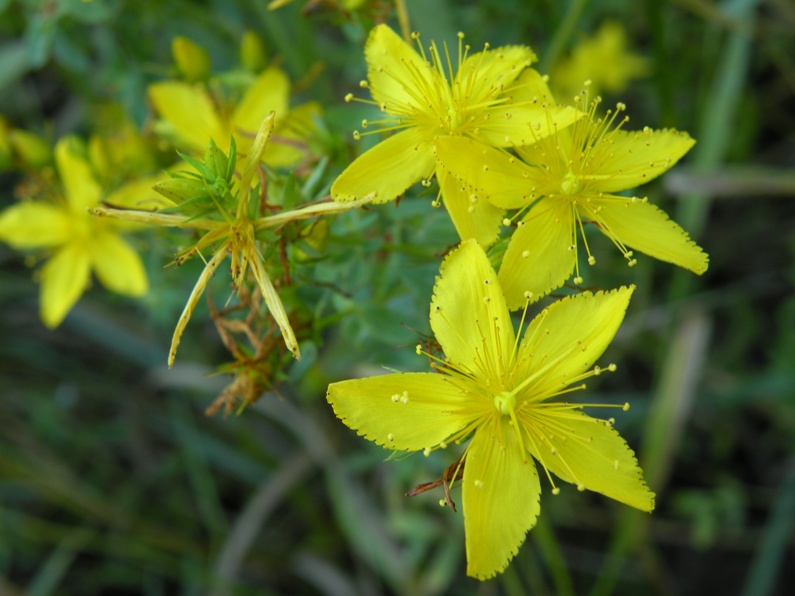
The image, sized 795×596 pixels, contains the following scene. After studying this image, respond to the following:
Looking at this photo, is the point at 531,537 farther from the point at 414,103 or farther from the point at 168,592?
the point at 414,103

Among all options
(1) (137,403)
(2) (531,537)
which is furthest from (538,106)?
(1) (137,403)

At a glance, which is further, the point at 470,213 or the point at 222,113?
the point at 222,113

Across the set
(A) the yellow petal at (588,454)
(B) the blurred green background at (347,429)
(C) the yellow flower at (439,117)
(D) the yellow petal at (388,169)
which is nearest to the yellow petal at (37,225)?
(B) the blurred green background at (347,429)

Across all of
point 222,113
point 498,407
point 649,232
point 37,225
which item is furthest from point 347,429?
point 649,232

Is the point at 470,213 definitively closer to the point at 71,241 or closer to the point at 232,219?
the point at 232,219

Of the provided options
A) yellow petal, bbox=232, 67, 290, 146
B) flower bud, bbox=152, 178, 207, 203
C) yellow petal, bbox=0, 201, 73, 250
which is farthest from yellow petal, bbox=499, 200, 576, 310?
yellow petal, bbox=0, 201, 73, 250

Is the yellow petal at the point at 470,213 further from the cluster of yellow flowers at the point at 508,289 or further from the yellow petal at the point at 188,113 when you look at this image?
the yellow petal at the point at 188,113

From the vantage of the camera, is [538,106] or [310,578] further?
[310,578]
